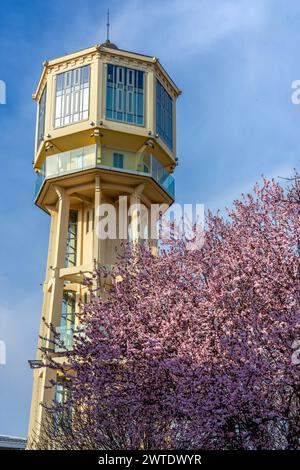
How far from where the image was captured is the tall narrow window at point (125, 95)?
1126 inches

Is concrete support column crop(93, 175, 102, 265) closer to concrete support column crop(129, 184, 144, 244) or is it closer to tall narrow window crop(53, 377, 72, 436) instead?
concrete support column crop(129, 184, 144, 244)

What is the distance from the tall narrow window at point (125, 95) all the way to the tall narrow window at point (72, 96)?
0.99 metres

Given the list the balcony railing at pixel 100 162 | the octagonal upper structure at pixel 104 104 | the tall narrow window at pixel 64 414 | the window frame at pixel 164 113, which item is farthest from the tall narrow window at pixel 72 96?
the tall narrow window at pixel 64 414

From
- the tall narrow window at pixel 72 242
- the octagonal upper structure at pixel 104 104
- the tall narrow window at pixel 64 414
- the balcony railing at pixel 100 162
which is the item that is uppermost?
the octagonal upper structure at pixel 104 104

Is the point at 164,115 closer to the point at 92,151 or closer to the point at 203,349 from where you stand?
the point at 92,151

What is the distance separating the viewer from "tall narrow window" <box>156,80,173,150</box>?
29781 mm

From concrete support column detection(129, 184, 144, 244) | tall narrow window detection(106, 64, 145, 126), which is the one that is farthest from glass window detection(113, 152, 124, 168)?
tall narrow window detection(106, 64, 145, 126)

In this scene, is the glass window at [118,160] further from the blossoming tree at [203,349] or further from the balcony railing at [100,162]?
the blossoming tree at [203,349]

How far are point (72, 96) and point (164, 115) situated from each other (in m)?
4.23

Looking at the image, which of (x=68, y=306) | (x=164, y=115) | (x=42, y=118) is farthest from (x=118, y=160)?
(x=68, y=306)

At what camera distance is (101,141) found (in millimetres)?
28359

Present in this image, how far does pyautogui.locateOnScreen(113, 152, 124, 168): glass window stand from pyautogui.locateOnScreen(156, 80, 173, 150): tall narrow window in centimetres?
202
